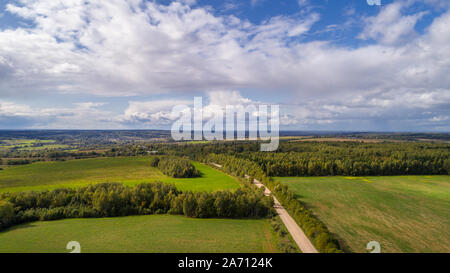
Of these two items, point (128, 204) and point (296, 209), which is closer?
point (296, 209)

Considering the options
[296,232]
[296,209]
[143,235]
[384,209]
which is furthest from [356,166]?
[143,235]

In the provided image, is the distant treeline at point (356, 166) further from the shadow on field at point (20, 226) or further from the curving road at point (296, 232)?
the shadow on field at point (20, 226)

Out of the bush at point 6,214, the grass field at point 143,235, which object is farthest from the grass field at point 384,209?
the bush at point 6,214

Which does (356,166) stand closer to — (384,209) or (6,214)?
(384,209)
